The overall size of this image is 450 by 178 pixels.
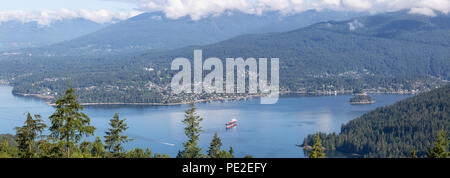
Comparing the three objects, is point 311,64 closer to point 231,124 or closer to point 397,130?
point 231,124

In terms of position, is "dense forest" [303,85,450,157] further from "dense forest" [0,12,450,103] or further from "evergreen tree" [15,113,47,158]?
"dense forest" [0,12,450,103]

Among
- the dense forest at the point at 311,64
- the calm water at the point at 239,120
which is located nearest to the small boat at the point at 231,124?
the calm water at the point at 239,120

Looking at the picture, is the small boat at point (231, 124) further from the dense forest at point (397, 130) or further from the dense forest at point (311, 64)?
the dense forest at point (311, 64)

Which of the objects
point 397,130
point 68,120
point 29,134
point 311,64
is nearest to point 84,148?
point 29,134

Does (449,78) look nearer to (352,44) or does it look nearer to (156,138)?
(352,44)

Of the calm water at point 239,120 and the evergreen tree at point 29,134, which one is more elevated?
the evergreen tree at point 29,134

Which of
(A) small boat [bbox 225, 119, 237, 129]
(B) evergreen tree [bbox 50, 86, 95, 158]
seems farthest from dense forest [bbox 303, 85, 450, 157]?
(B) evergreen tree [bbox 50, 86, 95, 158]

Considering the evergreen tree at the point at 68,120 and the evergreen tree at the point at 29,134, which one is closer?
the evergreen tree at the point at 68,120
